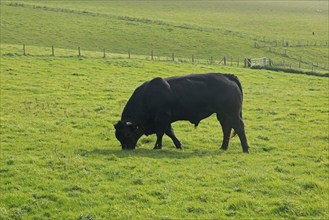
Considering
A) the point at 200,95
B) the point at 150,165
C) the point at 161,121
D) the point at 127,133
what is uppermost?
the point at 200,95

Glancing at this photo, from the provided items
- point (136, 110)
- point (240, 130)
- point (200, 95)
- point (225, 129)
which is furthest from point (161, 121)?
point (240, 130)

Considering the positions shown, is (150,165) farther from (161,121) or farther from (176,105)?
(176,105)

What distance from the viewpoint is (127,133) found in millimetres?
16734

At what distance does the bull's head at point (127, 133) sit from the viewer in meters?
16.6

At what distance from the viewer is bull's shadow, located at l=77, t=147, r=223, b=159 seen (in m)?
16.0

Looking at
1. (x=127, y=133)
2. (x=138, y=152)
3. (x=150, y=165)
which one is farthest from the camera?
(x=127, y=133)

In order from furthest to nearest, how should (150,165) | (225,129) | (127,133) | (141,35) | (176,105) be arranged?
(141,35) → (225,129) → (176,105) → (127,133) → (150,165)

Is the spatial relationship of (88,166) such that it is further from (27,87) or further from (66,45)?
(66,45)

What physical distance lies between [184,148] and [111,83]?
1666 centimetres

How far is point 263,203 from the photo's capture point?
12.0 m

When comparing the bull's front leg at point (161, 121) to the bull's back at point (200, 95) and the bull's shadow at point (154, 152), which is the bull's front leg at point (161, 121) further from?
the bull's shadow at point (154, 152)

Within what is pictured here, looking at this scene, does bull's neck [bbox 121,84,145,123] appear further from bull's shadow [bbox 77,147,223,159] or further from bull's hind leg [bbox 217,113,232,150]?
bull's hind leg [bbox 217,113,232,150]

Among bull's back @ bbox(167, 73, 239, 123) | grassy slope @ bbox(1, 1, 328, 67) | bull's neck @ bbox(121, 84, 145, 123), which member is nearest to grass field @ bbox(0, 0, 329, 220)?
bull's neck @ bbox(121, 84, 145, 123)

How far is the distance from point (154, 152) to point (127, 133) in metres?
1.15
